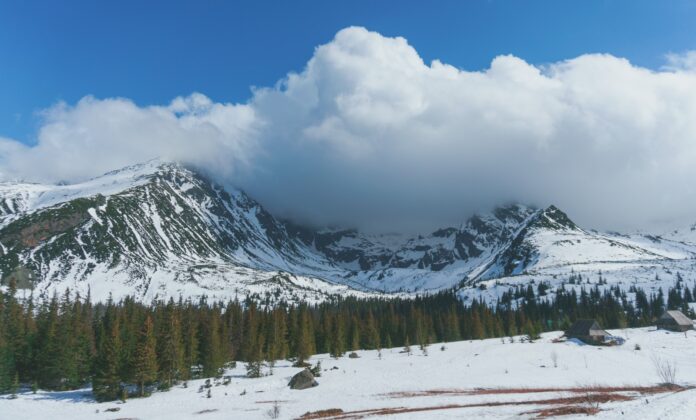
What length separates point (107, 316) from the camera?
409ft

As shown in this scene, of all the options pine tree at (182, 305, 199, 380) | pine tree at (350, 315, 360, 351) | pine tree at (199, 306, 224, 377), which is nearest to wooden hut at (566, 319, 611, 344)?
pine tree at (350, 315, 360, 351)

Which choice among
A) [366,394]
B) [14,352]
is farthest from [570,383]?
[14,352]

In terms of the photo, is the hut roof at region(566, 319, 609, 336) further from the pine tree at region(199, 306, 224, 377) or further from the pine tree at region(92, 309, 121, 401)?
the pine tree at region(92, 309, 121, 401)

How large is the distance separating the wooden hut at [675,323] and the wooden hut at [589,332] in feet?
82.1

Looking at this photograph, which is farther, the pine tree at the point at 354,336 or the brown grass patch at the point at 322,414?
the pine tree at the point at 354,336

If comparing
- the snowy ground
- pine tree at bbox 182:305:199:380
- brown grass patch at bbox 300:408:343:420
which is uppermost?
pine tree at bbox 182:305:199:380

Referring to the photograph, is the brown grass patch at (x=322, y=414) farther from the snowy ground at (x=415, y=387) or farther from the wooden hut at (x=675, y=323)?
the wooden hut at (x=675, y=323)

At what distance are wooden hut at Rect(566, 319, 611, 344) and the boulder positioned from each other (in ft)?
231

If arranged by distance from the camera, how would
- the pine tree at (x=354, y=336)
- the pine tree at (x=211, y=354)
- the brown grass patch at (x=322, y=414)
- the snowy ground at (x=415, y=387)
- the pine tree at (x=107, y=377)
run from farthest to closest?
1. the pine tree at (x=354, y=336)
2. the pine tree at (x=211, y=354)
3. the pine tree at (x=107, y=377)
4. the snowy ground at (x=415, y=387)
5. the brown grass patch at (x=322, y=414)

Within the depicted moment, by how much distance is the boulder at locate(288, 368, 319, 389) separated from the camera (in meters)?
70.8

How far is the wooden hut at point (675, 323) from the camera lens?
397 ft

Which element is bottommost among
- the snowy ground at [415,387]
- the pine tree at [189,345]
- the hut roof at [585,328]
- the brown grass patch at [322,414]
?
the snowy ground at [415,387]

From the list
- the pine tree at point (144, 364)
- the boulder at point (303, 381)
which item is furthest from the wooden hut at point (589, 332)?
the pine tree at point (144, 364)

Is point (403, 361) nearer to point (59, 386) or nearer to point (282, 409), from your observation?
point (282, 409)
